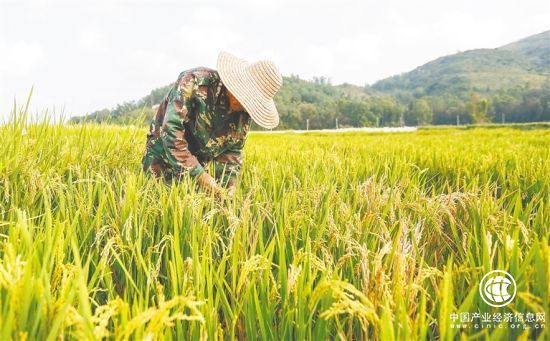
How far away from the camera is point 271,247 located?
3.72 ft

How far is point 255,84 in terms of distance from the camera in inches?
97.1

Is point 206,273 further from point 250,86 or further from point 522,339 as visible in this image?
point 250,86

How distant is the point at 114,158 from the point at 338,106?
87.5 metres

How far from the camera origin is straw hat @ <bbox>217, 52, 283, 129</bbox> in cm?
236

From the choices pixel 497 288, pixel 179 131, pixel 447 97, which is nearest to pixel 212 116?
pixel 179 131

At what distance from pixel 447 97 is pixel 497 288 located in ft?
446

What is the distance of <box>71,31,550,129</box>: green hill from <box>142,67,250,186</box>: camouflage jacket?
94 centimetres

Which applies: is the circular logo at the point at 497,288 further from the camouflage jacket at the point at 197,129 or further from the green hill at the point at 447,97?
the green hill at the point at 447,97

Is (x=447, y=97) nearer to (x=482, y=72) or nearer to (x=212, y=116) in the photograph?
(x=482, y=72)

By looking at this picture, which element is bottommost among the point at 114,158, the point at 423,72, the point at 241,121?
the point at 114,158

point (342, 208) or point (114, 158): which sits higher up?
point (114, 158)

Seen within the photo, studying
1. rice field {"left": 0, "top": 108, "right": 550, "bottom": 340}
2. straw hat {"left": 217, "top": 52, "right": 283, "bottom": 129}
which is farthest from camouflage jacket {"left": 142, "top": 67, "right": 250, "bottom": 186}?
rice field {"left": 0, "top": 108, "right": 550, "bottom": 340}

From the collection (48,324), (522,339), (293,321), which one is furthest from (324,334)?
(48,324)

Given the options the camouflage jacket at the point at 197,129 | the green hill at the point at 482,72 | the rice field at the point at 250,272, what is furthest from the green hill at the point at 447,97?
the rice field at the point at 250,272
